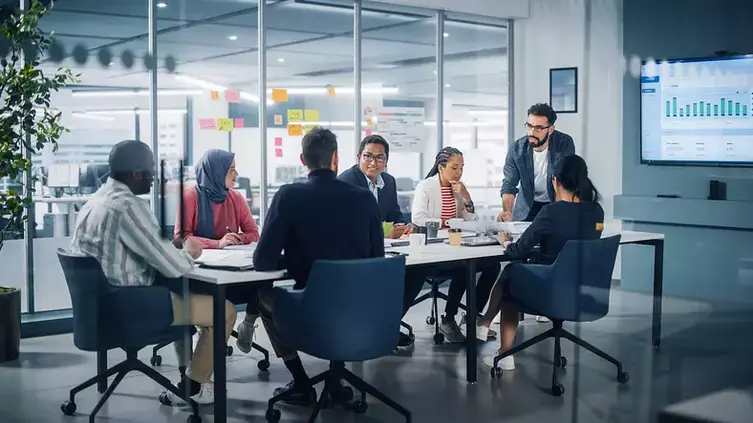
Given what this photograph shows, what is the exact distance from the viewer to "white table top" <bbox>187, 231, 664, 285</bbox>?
305 centimetres

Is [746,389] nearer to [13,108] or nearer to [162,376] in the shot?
[162,376]

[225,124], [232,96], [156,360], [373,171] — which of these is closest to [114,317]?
[156,360]

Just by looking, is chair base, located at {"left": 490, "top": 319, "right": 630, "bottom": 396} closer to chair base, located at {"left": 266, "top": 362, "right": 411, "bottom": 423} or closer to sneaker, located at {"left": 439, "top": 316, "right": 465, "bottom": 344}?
sneaker, located at {"left": 439, "top": 316, "right": 465, "bottom": 344}

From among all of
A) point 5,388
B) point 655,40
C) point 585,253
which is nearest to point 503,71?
point 655,40

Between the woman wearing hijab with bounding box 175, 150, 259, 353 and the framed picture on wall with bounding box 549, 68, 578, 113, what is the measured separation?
1753mm

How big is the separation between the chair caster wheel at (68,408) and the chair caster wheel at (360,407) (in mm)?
1142

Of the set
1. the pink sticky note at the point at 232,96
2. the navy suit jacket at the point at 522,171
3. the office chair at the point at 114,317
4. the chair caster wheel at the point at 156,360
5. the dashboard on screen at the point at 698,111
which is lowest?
the chair caster wheel at the point at 156,360

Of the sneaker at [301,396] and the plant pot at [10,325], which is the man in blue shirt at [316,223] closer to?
the sneaker at [301,396]

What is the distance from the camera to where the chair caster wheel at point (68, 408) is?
3.39 m

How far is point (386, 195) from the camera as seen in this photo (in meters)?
Result: 4.62

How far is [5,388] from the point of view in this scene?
3.70 m

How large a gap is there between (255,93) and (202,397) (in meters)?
2.59

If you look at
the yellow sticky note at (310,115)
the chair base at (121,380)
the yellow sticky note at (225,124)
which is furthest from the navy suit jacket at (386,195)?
the chair base at (121,380)

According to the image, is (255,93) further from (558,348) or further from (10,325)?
(558,348)
